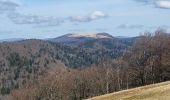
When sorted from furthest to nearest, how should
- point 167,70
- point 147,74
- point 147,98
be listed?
point 147,74, point 167,70, point 147,98

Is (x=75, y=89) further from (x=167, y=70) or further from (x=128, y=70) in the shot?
(x=167, y=70)

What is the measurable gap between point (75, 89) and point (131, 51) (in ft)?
119

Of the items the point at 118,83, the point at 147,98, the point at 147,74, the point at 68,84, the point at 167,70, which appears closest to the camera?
the point at 147,98

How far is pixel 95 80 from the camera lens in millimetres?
191625

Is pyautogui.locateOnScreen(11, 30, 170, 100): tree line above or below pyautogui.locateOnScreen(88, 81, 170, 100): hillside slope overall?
below

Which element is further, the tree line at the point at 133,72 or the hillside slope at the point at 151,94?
the tree line at the point at 133,72

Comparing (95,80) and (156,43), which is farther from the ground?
(156,43)

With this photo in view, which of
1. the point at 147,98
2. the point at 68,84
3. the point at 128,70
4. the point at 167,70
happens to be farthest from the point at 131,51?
the point at 147,98

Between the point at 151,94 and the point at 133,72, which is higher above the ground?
the point at 151,94

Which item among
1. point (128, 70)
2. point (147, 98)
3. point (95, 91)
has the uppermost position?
point (147, 98)

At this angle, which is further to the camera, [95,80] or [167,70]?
[95,80]

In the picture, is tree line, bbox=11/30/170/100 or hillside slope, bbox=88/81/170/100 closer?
hillside slope, bbox=88/81/170/100

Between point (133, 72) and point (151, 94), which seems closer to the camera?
point (151, 94)

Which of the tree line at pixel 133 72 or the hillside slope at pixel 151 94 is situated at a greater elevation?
the hillside slope at pixel 151 94
